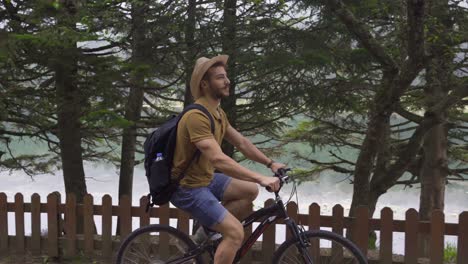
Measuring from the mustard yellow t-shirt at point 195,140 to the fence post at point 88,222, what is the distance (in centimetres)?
254

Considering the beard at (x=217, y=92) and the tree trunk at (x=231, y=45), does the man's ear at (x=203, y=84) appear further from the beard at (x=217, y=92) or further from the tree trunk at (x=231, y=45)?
the tree trunk at (x=231, y=45)

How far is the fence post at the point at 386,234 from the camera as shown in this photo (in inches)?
190

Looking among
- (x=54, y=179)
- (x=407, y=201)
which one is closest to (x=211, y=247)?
(x=407, y=201)

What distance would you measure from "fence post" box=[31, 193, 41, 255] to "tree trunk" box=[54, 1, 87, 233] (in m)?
0.53

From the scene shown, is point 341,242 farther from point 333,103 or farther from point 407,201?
point 407,201

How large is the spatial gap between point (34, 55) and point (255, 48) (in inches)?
121

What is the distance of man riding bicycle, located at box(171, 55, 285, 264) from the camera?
321 centimetres

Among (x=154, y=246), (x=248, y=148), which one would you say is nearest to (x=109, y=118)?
(x=154, y=246)

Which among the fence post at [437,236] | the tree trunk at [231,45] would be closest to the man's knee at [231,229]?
the fence post at [437,236]

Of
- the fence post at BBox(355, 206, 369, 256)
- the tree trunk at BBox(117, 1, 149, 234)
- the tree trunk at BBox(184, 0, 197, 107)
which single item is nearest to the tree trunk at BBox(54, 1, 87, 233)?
the tree trunk at BBox(117, 1, 149, 234)

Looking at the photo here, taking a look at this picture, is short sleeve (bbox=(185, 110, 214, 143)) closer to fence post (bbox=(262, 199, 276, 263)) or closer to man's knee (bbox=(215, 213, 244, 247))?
man's knee (bbox=(215, 213, 244, 247))

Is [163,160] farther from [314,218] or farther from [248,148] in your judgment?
[314,218]

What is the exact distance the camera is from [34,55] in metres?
7.09

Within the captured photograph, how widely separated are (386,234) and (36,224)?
3941 millimetres
